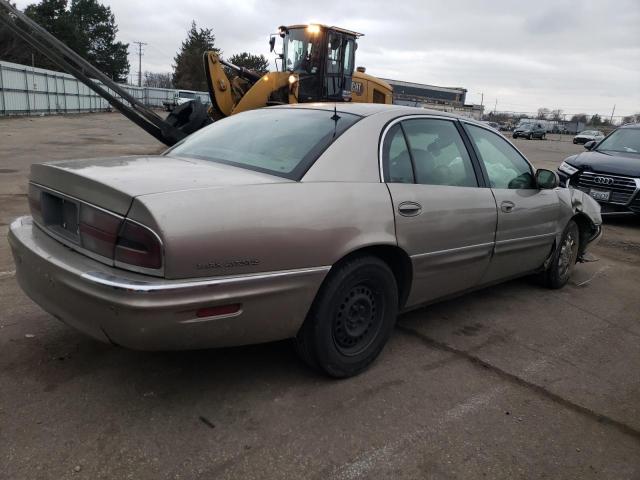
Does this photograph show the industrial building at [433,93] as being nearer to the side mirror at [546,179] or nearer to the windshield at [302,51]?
the windshield at [302,51]

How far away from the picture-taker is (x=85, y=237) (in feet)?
8.17

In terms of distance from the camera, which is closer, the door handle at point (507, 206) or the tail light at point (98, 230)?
the tail light at point (98, 230)

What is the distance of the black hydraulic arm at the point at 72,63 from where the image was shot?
805 centimetres

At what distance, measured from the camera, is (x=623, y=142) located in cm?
971

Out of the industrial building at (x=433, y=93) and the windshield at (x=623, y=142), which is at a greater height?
the industrial building at (x=433, y=93)

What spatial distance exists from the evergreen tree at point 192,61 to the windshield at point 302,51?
57.7 m

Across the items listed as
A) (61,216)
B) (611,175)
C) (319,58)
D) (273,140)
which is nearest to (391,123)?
(273,140)

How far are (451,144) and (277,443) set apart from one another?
238cm

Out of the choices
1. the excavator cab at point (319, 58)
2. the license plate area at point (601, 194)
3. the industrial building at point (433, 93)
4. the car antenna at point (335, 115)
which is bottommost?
the license plate area at point (601, 194)

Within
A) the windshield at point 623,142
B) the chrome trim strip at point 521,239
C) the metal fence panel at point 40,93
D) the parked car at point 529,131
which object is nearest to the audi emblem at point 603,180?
the windshield at point 623,142

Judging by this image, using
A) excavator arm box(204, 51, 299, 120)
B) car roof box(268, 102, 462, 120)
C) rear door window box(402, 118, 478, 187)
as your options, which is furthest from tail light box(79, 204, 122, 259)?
excavator arm box(204, 51, 299, 120)

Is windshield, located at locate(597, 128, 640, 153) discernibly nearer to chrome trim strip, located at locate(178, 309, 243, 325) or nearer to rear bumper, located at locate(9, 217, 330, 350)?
rear bumper, located at locate(9, 217, 330, 350)

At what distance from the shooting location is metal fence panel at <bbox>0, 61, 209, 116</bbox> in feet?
85.3

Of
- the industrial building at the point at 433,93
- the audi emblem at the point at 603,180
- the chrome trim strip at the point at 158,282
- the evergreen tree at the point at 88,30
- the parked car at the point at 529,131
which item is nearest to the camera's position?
the chrome trim strip at the point at 158,282
